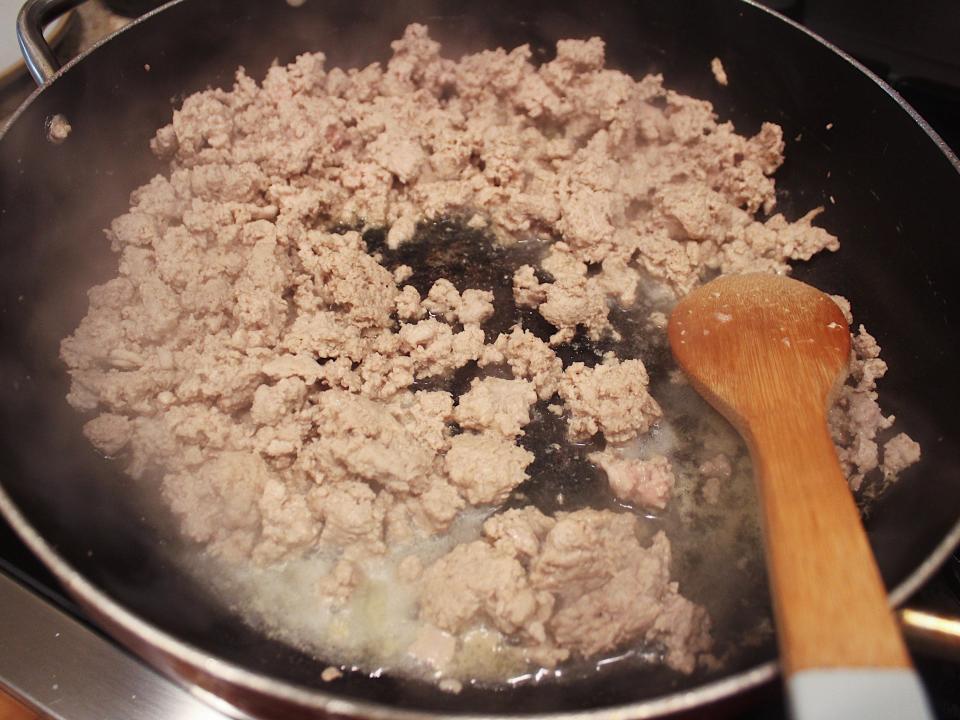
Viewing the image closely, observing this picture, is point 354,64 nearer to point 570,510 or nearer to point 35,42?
point 35,42

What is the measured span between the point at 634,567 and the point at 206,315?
120 cm

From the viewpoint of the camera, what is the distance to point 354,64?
93.4 inches

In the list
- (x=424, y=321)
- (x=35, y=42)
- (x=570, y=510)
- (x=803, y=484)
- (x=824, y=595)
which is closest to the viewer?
(x=824, y=595)

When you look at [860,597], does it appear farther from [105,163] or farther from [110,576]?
[105,163]

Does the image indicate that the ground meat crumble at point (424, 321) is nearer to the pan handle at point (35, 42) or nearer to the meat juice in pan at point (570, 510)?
the meat juice in pan at point (570, 510)

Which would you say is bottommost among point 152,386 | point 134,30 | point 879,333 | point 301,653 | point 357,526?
point 879,333

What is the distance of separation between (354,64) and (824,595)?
2.05 meters

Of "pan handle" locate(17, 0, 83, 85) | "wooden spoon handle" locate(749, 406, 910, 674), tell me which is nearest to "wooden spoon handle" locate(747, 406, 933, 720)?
"wooden spoon handle" locate(749, 406, 910, 674)

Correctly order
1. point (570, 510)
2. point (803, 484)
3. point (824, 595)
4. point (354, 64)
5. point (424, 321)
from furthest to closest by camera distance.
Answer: point (354, 64) → point (424, 321) → point (570, 510) → point (803, 484) → point (824, 595)

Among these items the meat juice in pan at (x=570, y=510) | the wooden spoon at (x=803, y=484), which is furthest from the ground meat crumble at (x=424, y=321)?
the wooden spoon at (x=803, y=484)

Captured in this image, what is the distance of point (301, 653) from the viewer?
144 cm

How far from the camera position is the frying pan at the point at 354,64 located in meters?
1.30

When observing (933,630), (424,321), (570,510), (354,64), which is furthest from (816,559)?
(354,64)

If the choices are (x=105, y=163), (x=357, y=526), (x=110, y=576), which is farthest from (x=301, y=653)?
(x=105, y=163)
